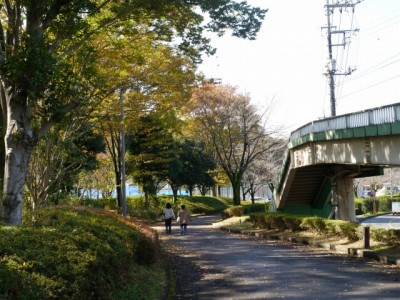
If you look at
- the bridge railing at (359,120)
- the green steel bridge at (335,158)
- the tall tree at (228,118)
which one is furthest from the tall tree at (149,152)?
the bridge railing at (359,120)

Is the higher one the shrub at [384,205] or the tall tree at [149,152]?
the tall tree at [149,152]

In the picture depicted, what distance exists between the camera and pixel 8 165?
9.23 m

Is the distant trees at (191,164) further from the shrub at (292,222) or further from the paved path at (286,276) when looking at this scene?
the paved path at (286,276)

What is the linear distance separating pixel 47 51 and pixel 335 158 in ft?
43.2

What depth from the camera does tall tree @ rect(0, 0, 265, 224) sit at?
895 cm

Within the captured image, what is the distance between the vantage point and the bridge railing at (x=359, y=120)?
14.0m

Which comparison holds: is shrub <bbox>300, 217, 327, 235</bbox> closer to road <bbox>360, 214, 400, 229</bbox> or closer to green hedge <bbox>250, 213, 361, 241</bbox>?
green hedge <bbox>250, 213, 361, 241</bbox>

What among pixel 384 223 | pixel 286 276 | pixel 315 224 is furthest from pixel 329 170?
pixel 286 276

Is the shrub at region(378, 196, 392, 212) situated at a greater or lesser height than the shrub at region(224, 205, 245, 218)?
lesser

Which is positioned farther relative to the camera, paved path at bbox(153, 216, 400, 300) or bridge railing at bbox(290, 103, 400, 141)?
bridge railing at bbox(290, 103, 400, 141)

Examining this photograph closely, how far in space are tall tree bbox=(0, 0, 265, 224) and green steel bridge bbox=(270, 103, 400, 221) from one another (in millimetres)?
6400

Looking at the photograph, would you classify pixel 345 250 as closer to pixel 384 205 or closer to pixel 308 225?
pixel 308 225

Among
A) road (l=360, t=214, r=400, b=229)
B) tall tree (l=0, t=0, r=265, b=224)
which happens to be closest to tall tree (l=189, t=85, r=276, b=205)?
road (l=360, t=214, r=400, b=229)

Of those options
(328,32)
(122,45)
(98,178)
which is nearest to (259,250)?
(122,45)
